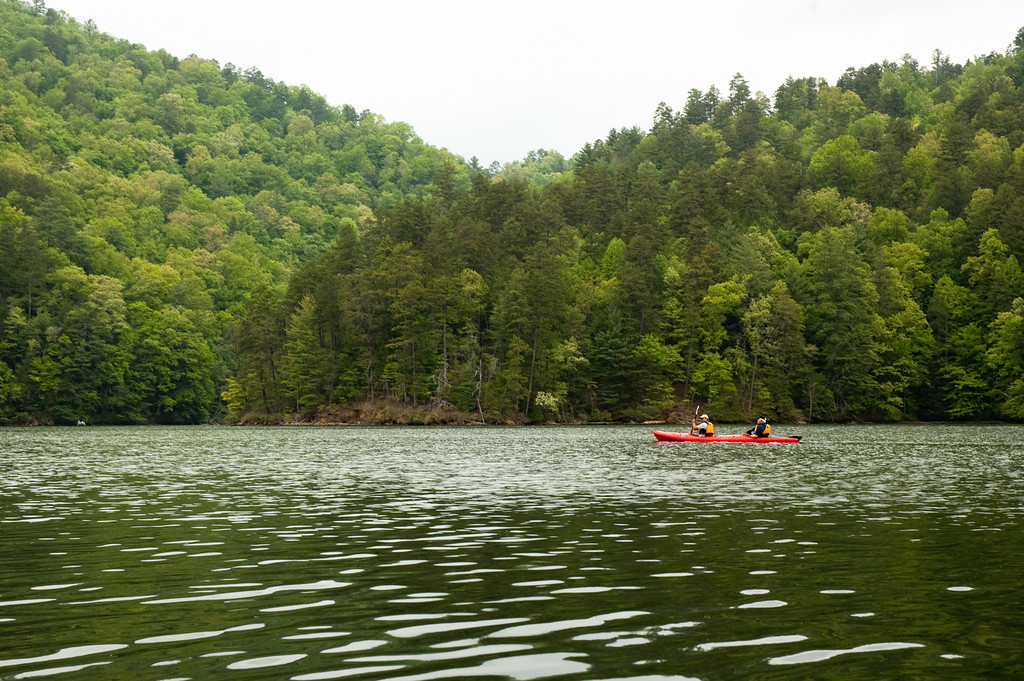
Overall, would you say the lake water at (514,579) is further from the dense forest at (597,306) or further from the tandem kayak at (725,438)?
the dense forest at (597,306)

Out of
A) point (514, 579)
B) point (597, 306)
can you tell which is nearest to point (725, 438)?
point (514, 579)

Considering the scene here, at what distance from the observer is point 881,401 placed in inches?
4328

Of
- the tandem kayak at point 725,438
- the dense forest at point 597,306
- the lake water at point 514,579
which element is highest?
the dense forest at point 597,306

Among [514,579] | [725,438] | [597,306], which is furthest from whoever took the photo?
[597,306]

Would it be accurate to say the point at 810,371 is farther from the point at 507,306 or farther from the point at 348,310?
the point at 348,310

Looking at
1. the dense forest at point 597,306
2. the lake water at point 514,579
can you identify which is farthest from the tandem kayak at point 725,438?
the dense forest at point 597,306

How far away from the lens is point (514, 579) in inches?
559

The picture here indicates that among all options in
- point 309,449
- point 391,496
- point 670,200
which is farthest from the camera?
point 670,200

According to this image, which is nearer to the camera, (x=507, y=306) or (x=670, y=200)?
(x=507, y=306)

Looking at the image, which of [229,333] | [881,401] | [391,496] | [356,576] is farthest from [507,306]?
[356,576]

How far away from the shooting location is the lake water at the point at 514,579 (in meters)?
9.50

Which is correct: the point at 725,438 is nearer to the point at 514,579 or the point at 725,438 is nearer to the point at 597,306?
the point at 514,579

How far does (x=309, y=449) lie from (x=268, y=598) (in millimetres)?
43812

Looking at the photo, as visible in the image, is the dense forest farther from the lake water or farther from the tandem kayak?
the lake water
